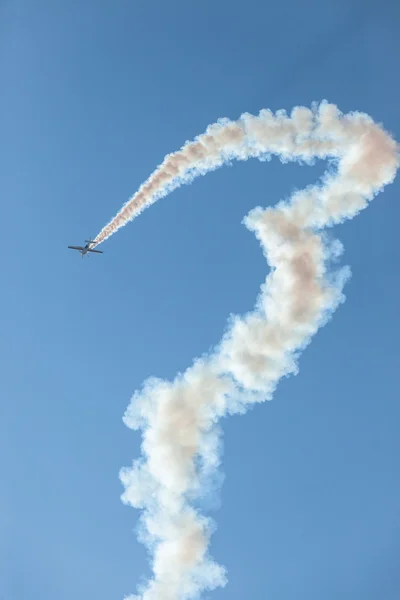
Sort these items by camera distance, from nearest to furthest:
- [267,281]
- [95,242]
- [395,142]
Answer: [395,142]
[267,281]
[95,242]

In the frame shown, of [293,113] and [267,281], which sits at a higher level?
[293,113]

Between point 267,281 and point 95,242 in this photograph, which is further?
point 95,242

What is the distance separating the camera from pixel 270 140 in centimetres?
5562

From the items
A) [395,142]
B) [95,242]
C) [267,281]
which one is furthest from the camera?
[95,242]

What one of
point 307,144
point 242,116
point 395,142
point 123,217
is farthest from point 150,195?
point 395,142

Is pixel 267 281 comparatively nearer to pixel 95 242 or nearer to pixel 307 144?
pixel 307 144

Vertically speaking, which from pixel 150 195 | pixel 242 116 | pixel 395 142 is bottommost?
pixel 395 142

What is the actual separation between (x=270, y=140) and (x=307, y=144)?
3.91 metres

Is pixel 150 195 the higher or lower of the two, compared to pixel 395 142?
higher

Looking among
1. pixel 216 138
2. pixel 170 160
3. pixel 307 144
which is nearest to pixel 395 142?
pixel 307 144

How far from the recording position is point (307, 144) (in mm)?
54656

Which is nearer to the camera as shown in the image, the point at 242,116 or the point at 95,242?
the point at 242,116

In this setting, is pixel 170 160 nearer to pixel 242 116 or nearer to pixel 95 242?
pixel 242 116

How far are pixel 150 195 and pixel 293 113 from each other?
17.3 meters
